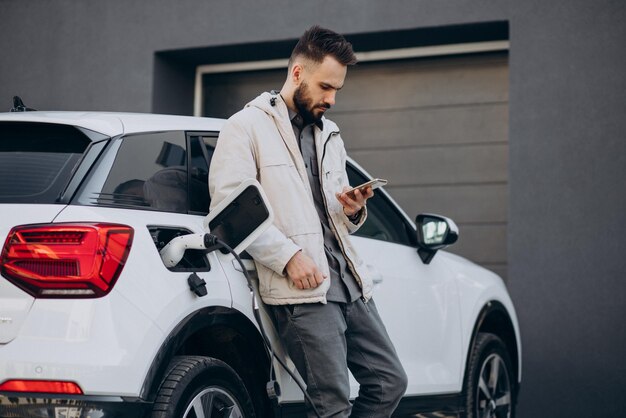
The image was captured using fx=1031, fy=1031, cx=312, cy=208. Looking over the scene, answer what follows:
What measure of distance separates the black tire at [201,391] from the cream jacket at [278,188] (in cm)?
36

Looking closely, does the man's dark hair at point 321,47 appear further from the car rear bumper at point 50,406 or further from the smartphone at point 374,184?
the car rear bumper at point 50,406

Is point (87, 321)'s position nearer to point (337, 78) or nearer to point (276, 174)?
point (276, 174)

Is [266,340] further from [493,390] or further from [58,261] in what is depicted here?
[493,390]

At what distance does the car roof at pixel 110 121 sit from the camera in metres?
3.70

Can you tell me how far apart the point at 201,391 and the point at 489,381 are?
2737 mm

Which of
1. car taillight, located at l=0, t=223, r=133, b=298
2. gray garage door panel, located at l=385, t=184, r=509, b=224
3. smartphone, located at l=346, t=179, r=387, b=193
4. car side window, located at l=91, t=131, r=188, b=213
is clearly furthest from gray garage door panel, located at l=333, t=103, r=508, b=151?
car taillight, located at l=0, t=223, r=133, b=298

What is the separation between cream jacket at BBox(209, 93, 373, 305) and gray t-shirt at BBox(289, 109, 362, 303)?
0.11ft

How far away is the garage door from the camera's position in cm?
872

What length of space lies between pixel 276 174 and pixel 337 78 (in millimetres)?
471

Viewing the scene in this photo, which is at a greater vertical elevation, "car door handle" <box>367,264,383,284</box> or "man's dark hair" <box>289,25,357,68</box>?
"man's dark hair" <box>289,25,357,68</box>

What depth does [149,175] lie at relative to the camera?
3793mm

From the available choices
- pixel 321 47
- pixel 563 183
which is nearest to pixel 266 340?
pixel 321 47

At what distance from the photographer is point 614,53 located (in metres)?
7.92

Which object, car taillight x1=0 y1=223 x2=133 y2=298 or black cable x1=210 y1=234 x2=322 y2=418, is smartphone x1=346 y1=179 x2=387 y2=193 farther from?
car taillight x1=0 y1=223 x2=133 y2=298
